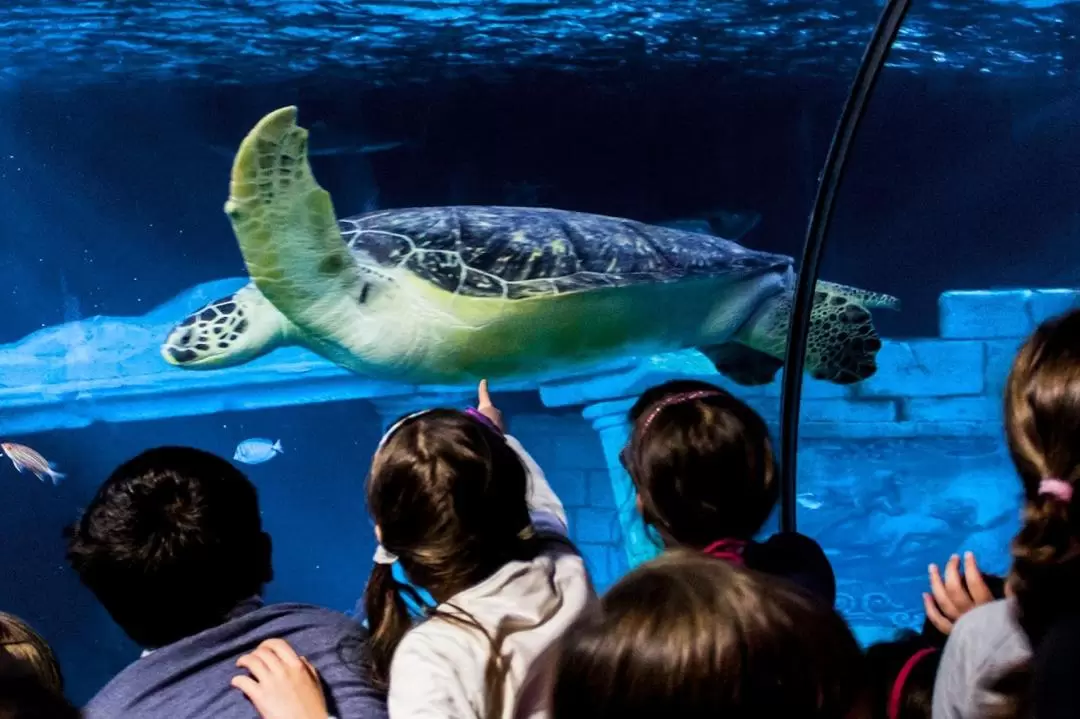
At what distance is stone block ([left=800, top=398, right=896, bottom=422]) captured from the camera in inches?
206

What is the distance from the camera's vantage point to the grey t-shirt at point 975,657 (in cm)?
85

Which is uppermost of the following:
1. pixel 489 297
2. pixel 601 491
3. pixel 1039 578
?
pixel 1039 578

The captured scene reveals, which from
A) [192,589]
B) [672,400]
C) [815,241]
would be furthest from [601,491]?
[192,589]

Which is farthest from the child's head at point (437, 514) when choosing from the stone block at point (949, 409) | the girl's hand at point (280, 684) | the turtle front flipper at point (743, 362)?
the stone block at point (949, 409)

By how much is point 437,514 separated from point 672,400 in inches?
17.5

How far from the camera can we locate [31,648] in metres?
1.14

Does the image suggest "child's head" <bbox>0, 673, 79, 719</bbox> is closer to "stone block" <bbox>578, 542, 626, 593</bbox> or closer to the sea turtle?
the sea turtle

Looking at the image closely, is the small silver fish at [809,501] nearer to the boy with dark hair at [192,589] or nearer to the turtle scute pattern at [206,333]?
the turtle scute pattern at [206,333]

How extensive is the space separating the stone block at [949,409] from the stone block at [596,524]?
6.40 feet

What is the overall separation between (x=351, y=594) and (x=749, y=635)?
A: 637 cm

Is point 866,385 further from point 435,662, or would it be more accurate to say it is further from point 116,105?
point 116,105

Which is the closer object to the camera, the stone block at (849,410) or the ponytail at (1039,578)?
the ponytail at (1039,578)

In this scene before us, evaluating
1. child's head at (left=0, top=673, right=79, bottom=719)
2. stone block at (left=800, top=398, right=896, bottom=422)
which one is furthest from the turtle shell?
child's head at (left=0, top=673, right=79, bottom=719)

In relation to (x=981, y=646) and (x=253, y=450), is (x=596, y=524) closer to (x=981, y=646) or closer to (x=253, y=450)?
(x=253, y=450)
